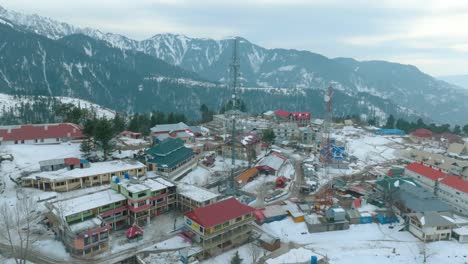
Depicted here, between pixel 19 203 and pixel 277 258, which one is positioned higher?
pixel 19 203

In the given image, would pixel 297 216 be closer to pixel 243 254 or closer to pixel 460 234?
pixel 243 254

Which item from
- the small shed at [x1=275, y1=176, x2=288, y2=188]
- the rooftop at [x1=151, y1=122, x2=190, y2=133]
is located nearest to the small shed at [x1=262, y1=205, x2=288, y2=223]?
the small shed at [x1=275, y1=176, x2=288, y2=188]

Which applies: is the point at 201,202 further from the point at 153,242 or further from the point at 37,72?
the point at 37,72

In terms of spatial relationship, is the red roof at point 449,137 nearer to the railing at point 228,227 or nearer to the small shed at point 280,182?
the small shed at point 280,182

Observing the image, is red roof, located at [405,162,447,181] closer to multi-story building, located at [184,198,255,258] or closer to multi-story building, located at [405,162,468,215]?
multi-story building, located at [405,162,468,215]

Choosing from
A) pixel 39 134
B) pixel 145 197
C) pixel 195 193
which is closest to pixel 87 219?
pixel 145 197

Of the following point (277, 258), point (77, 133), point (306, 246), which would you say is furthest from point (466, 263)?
point (77, 133)
